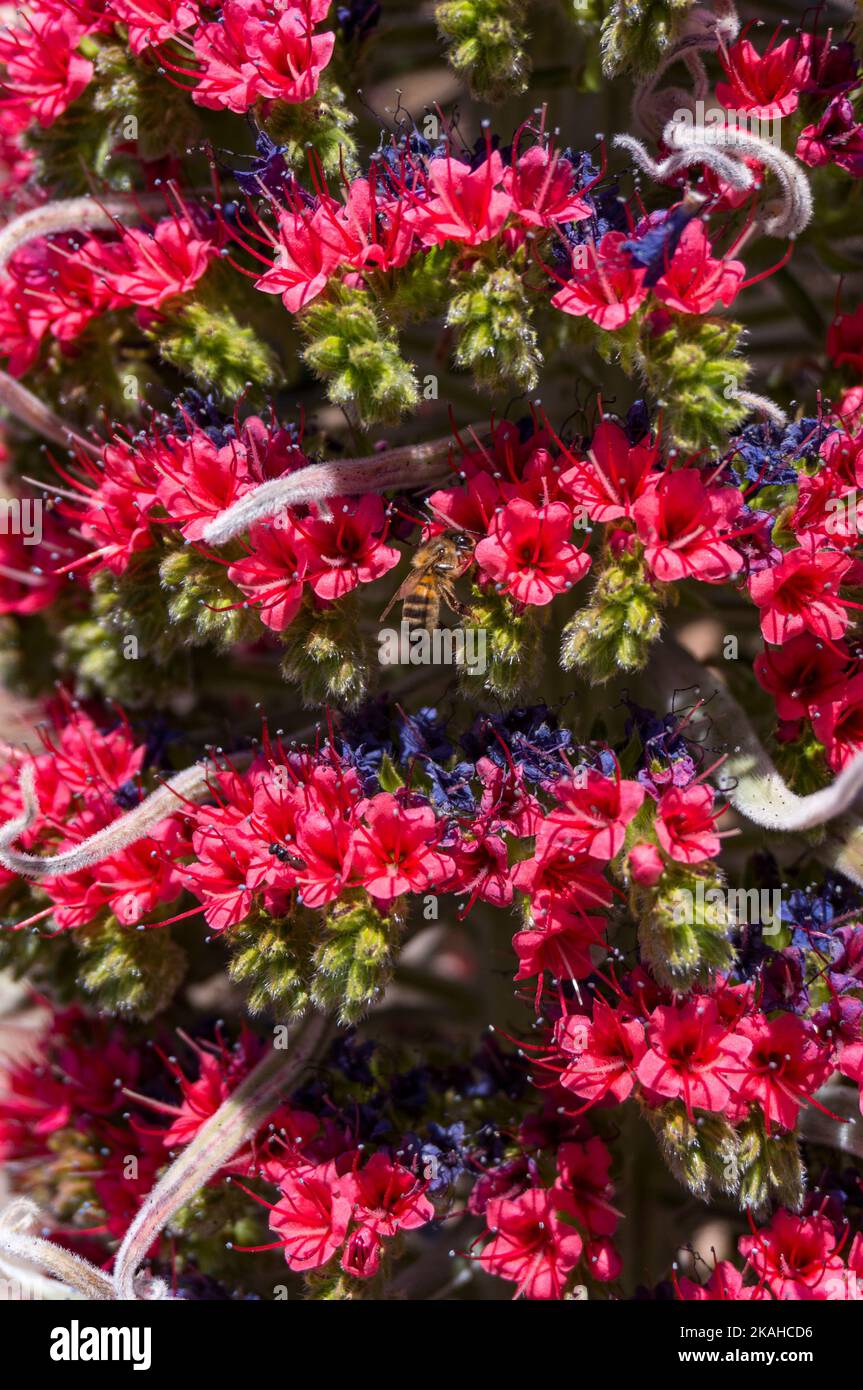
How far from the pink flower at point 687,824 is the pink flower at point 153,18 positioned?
70.0 inches

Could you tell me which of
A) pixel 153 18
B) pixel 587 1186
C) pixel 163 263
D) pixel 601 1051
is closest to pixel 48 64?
pixel 153 18

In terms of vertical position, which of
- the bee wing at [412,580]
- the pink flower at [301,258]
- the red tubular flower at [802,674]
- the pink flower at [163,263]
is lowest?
the red tubular flower at [802,674]

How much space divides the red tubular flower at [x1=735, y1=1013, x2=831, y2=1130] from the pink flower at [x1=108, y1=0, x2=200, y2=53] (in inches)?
87.9

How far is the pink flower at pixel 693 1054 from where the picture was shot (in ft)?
8.48

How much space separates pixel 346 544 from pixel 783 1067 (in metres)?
1.30

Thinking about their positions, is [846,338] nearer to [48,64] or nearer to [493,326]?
[493,326]

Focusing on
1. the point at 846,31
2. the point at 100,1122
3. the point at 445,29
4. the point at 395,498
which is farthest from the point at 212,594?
the point at 846,31

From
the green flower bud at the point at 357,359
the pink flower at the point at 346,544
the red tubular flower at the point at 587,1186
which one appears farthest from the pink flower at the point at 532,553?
the red tubular flower at the point at 587,1186

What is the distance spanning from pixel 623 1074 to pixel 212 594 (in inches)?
48.8

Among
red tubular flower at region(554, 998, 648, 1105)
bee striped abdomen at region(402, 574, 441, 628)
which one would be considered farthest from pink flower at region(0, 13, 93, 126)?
red tubular flower at region(554, 998, 648, 1105)

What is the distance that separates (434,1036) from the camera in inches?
141

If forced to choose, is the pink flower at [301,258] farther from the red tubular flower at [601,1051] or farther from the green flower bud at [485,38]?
the red tubular flower at [601,1051]

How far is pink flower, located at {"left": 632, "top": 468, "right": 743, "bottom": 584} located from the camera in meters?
2.56

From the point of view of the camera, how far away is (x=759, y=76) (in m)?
2.73
